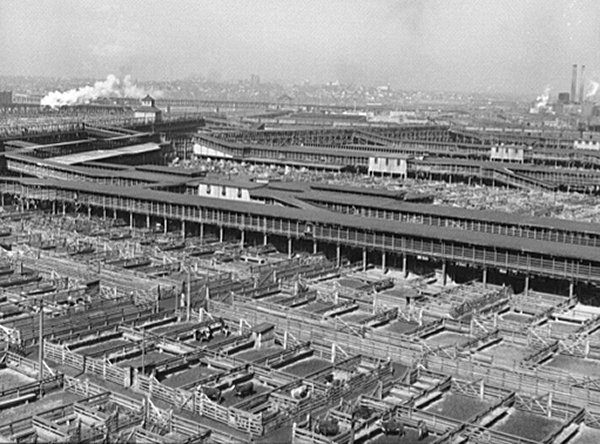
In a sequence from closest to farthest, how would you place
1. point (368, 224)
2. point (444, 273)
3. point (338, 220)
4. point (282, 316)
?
point (282, 316), point (444, 273), point (368, 224), point (338, 220)

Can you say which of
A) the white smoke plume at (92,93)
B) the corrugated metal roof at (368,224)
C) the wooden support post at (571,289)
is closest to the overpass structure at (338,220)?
the corrugated metal roof at (368,224)

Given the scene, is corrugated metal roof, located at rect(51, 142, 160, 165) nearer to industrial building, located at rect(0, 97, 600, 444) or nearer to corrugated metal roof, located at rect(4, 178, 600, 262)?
industrial building, located at rect(0, 97, 600, 444)

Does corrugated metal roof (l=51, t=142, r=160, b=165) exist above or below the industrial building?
above

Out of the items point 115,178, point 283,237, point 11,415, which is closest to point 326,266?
point 283,237

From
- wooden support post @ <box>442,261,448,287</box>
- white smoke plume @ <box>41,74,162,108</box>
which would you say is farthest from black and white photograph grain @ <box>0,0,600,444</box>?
white smoke plume @ <box>41,74,162,108</box>

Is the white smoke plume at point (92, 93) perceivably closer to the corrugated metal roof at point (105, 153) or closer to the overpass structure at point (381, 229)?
the corrugated metal roof at point (105, 153)

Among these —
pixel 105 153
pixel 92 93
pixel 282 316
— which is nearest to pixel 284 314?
pixel 282 316

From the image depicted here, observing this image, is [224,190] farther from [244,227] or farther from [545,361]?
[545,361]

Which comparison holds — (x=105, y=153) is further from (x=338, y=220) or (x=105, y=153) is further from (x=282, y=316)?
(x=282, y=316)
